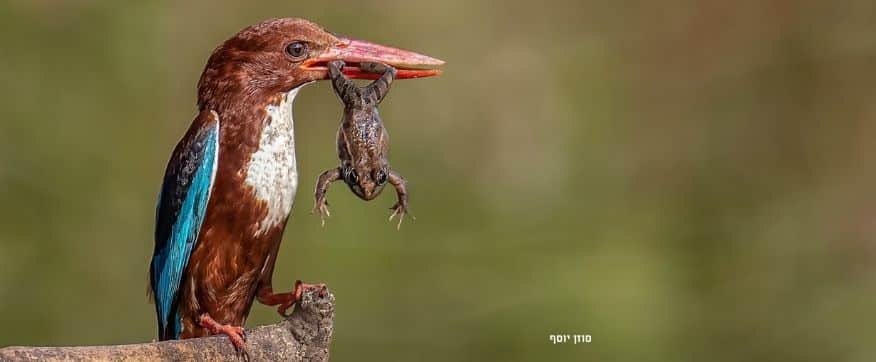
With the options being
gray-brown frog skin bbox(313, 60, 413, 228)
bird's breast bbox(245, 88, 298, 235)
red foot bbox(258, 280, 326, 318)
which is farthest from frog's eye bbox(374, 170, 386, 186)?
bird's breast bbox(245, 88, 298, 235)

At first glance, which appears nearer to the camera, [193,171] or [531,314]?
[193,171]

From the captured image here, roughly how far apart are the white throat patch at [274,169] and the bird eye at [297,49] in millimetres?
108

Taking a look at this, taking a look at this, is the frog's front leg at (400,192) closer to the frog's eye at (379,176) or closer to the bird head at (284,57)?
the frog's eye at (379,176)

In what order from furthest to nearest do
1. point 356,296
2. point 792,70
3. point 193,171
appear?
point 792,70, point 356,296, point 193,171

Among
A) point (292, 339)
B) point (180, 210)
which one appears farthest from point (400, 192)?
point (180, 210)

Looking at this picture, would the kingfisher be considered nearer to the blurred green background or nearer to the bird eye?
the bird eye

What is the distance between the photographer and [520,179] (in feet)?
23.5

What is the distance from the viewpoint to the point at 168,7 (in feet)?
23.2

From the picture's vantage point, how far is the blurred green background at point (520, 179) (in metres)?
6.75

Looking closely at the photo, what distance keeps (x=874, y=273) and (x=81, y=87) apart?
3.56 m

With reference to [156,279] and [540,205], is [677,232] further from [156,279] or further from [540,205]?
[156,279]

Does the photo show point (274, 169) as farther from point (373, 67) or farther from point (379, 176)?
point (379, 176)

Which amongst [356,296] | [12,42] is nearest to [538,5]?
[356,296]

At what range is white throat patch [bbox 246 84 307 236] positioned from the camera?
3871mm
